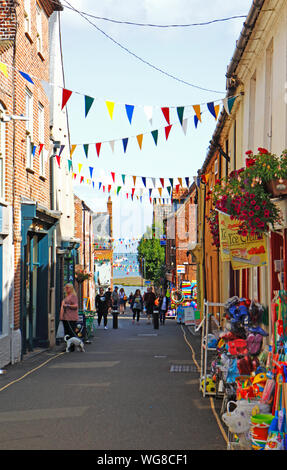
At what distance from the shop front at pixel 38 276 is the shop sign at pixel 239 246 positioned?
7.98 meters

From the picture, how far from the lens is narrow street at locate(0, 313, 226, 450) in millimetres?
7797

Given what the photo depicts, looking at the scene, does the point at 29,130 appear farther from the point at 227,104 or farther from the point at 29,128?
the point at 227,104

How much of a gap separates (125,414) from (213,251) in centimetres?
1779

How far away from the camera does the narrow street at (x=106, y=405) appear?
7797 millimetres

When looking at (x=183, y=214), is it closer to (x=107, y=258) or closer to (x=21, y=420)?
(x=107, y=258)

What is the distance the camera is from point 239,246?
941 centimetres

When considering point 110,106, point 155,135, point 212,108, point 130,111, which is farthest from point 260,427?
point 155,135

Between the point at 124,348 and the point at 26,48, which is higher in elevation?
the point at 26,48

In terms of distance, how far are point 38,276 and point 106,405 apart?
10072 mm

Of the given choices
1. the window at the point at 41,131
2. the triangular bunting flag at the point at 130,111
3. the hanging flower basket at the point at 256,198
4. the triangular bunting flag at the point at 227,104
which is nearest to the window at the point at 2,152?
the triangular bunting flag at the point at 130,111

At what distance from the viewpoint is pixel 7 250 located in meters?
15.3

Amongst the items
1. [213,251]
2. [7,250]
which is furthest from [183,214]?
[7,250]

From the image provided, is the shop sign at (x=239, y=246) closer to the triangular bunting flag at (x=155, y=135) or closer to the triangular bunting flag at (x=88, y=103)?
the triangular bunting flag at (x=88, y=103)

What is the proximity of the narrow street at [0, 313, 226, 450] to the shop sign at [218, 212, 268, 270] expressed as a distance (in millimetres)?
2128
